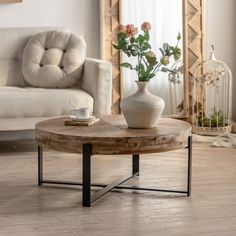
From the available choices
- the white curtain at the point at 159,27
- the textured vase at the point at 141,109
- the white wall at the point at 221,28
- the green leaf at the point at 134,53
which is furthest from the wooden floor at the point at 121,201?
the white wall at the point at 221,28

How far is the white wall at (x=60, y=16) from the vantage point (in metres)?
4.62

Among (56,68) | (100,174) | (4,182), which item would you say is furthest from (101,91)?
(4,182)

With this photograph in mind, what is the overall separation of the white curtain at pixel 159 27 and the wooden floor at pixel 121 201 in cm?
108

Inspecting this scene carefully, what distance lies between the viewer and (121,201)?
276 cm

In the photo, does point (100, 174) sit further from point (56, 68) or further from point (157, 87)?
point (157, 87)

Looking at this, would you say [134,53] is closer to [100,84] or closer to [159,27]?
[100,84]

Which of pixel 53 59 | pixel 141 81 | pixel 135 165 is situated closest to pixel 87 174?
pixel 141 81

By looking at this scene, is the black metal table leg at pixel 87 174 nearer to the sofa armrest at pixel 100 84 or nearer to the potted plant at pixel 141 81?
the potted plant at pixel 141 81

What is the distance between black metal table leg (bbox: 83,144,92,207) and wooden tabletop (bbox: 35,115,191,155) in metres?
0.02

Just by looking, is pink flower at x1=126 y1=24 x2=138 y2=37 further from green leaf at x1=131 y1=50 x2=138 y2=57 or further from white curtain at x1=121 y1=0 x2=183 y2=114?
white curtain at x1=121 y1=0 x2=183 y2=114

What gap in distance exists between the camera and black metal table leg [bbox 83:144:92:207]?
2.56m

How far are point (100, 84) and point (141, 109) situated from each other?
1178 mm

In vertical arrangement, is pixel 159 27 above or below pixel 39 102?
above

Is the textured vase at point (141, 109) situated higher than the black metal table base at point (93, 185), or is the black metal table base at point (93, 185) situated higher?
the textured vase at point (141, 109)
